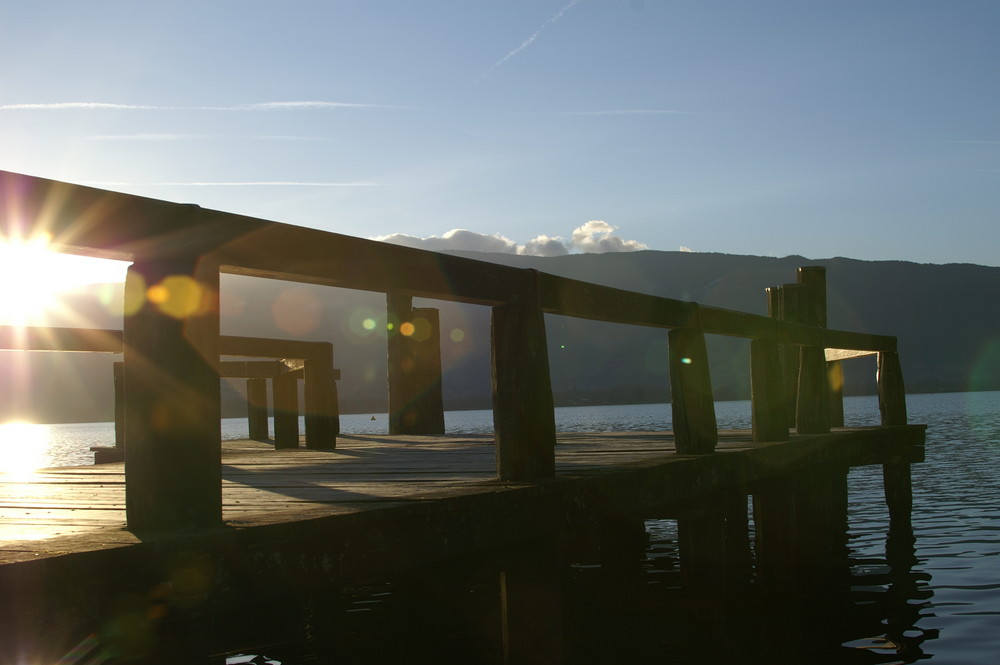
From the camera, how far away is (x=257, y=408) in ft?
40.2

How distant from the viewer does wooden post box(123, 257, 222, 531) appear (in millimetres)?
2545

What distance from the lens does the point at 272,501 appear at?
12.0ft

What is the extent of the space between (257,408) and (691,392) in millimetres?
7974

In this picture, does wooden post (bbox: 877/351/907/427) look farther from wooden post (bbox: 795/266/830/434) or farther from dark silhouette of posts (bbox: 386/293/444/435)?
dark silhouette of posts (bbox: 386/293/444/435)

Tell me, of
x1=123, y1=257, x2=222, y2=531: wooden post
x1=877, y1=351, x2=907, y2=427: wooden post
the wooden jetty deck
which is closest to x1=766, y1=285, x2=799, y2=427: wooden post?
the wooden jetty deck

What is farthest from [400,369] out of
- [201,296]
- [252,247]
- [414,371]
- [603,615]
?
[201,296]

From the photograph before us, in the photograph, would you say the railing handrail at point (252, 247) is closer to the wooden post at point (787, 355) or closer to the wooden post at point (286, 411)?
the wooden post at point (787, 355)

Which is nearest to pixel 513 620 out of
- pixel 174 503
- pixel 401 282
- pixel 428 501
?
pixel 428 501

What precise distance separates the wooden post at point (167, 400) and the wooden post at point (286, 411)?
674 centimetres

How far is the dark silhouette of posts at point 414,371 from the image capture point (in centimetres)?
1236

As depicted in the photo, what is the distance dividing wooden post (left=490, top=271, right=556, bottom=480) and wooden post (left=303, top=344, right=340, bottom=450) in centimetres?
512

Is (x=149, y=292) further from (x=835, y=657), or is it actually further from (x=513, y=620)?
(x=835, y=657)

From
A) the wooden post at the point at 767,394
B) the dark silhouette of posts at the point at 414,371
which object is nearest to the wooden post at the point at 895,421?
the wooden post at the point at 767,394

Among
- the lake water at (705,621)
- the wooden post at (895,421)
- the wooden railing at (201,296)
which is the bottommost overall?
the lake water at (705,621)
